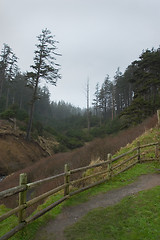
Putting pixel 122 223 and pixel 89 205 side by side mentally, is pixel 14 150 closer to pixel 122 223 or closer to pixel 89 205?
pixel 89 205

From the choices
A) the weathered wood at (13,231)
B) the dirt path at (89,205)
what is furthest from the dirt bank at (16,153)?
the weathered wood at (13,231)

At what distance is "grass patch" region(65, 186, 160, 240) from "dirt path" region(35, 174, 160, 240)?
23cm

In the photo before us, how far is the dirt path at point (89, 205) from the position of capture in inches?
147

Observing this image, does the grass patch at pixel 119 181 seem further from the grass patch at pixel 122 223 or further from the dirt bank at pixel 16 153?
the dirt bank at pixel 16 153

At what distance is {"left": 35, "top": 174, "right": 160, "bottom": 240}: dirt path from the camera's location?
12.3ft

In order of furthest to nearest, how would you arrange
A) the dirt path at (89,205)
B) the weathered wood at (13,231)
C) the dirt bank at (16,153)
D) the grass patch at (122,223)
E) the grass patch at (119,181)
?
the dirt bank at (16,153), the grass patch at (119,181), the dirt path at (89,205), the grass patch at (122,223), the weathered wood at (13,231)

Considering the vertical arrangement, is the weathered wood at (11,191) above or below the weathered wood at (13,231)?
above

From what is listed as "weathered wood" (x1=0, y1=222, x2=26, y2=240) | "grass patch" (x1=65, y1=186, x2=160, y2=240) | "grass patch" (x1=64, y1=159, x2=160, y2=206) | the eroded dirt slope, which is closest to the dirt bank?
the eroded dirt slope

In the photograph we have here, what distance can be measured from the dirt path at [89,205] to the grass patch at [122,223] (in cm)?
23

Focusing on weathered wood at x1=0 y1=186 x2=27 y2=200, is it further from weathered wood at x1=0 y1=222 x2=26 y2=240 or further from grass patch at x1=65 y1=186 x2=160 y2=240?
grass patch at x1=65 y1=186 x2=160 y2=240

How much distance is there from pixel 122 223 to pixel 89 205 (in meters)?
1.36

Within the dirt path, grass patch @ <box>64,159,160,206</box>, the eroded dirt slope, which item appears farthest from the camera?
the eroded dirt slope

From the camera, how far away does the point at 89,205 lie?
16.8 feet

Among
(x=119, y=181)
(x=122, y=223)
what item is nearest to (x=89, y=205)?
(x=122, y=223)
